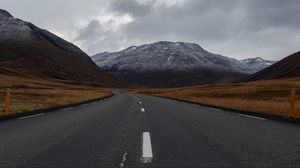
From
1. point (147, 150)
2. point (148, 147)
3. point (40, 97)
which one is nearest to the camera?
point (147, 150)

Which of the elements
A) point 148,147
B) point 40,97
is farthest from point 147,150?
point 40,97

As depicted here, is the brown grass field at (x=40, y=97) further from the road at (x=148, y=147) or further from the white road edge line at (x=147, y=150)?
the white road edge line at (x=147, y=150)

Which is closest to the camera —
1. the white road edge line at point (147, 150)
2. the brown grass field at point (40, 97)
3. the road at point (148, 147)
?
the road at point (148, 147)

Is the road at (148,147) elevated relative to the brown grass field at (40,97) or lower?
lower

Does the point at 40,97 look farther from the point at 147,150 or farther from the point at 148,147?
the point at 147,150

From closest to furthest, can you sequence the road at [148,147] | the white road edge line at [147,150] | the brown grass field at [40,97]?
the road at [148,147]
the white road edge line at [147,150]
the brown grass field at [40,97]

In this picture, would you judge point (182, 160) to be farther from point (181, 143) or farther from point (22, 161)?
point (22, 161)

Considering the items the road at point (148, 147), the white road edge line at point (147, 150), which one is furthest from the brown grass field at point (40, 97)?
the white road edge line at point (147, 150)

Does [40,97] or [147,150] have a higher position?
[40,97]

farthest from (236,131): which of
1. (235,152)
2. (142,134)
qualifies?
(235,152)

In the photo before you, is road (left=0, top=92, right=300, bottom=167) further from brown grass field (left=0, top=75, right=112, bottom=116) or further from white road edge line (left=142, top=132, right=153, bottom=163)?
brown grass field (left=0, top=75, right=112, bottom=116)

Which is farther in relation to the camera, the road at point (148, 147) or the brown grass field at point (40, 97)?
the brown grass field at point (40, 97)

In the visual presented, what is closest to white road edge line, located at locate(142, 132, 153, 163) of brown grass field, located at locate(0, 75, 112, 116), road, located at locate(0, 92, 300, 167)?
road, located at locate(0, 92, 300, 167)

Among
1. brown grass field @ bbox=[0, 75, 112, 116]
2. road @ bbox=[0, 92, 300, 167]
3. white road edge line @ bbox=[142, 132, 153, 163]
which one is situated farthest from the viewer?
brown grass field @ bbox=[0, 75, 112, 116]
